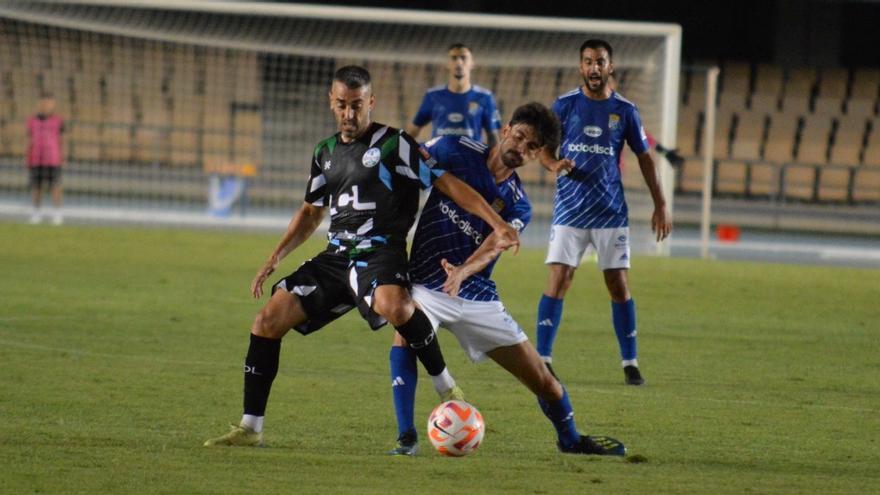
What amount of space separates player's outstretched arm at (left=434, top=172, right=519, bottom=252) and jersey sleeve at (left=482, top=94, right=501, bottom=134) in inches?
322

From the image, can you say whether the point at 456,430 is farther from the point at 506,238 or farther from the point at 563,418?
the point at 506,238

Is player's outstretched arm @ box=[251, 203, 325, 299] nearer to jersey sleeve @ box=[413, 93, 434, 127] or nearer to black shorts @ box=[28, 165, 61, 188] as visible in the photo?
jersey sleeve @ box=[413, 93, 434, 127]

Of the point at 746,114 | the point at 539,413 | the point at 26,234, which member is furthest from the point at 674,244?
the point at 539,413

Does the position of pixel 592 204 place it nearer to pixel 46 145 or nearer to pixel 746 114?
pixel 46 145

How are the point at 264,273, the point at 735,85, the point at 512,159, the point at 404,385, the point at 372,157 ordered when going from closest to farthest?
the point at 512,159 → the point at 372,157 → the point at 404,385 → the point at 264,273 → the point at 735,85

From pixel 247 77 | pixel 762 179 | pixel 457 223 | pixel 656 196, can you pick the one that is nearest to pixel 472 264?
pixel 457 223

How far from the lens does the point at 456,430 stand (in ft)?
22.2

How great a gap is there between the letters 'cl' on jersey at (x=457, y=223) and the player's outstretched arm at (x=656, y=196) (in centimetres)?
274

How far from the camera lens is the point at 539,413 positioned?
8500 mm

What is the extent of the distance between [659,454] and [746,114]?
72.4ft

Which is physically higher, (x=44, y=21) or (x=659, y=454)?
(x=44, y=21)

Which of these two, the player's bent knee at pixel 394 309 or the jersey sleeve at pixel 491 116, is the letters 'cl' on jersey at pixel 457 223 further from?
the jersey sleeve at pixel 491 116

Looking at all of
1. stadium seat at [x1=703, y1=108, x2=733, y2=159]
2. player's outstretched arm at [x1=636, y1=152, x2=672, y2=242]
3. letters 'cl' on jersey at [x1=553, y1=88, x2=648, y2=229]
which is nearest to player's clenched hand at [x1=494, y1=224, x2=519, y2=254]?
player's outstretched arm at [x1=636, y1=152, x2=672, y2=242]

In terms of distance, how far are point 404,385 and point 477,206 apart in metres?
1.00
